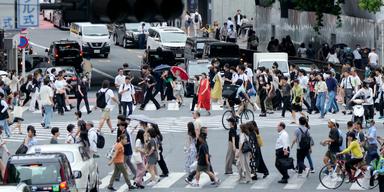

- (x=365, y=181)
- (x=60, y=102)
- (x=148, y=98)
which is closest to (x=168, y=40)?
(x=148, y=98)

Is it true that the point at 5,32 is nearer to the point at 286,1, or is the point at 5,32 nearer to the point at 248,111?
the point at 286,1

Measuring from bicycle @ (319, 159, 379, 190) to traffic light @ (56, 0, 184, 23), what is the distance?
1284cm

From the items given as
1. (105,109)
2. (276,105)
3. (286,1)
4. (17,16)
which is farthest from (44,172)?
(286,1)

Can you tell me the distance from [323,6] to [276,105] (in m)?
19.9

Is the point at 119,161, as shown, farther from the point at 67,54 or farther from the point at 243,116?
the point at 67,54

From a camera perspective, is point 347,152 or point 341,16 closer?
point 347,152

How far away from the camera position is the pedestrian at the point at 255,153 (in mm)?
29453

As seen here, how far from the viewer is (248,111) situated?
128 ft

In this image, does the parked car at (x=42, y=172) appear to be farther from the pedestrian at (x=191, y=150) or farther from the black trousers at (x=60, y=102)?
the black trousers at (x=60, y=102)

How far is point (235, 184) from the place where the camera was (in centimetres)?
2942

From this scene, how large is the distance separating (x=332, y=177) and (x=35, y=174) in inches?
290

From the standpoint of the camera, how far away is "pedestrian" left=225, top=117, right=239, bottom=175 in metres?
29.8

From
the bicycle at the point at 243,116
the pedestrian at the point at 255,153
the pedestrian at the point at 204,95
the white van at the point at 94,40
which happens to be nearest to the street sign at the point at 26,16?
the pedestrian at the point at 204,95

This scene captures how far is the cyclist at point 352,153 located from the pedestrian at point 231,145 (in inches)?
100
